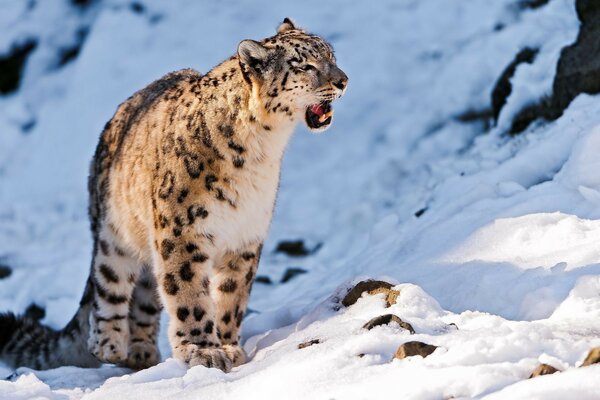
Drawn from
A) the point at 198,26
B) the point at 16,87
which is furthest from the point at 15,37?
the point at 198,26

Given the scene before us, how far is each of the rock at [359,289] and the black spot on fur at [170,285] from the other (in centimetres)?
77

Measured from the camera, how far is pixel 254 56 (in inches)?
219

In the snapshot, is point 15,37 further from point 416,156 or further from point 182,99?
point 182,99

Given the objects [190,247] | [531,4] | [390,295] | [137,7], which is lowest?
[390,295]

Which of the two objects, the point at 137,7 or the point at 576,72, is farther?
the point at 137,7

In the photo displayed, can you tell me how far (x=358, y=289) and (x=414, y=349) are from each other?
1.29 meters

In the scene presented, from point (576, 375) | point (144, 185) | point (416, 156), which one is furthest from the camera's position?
point (416, 156)

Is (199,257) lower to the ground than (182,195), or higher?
lower

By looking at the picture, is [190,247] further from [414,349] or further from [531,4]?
[531,4]

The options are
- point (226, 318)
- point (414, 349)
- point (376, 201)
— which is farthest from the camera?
point (376, 201)

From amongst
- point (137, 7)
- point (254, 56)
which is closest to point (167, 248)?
point (254, 56)

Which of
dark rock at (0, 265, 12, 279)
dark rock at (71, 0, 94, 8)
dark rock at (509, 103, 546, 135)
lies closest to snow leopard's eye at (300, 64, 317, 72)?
dark rock at (509, 103, 546, 135)

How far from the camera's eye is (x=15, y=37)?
39.1ft

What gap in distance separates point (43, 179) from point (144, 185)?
5087 millimetres
